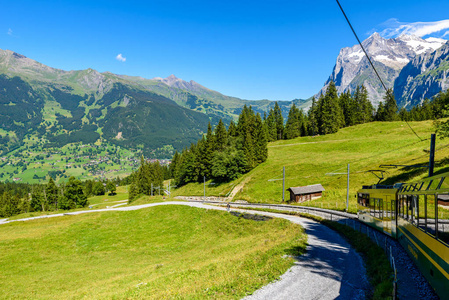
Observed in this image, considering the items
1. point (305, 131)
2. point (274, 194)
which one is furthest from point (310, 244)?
point (305, 131)

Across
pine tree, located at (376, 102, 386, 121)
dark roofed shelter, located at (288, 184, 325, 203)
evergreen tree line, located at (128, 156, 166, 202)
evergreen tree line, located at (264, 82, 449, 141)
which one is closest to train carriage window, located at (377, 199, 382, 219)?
dark roofed shelter, located at (288, 184, 325, 203)

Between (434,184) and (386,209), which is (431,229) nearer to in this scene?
(434,184)

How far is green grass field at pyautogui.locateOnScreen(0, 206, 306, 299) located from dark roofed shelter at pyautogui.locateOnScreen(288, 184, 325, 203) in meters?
20.8

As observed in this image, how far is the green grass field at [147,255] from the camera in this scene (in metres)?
14.9

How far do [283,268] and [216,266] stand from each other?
4964 mm

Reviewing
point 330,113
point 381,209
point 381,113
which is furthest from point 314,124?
point 381,209

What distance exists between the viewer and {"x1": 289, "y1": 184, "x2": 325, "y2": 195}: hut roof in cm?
5725

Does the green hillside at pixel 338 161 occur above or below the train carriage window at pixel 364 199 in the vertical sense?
above

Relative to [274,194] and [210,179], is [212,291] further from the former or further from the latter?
[210,179]

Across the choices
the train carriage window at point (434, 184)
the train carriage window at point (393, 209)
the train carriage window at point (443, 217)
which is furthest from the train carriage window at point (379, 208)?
the train carriage window at point (443, 217)

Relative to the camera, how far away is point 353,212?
4147 cm

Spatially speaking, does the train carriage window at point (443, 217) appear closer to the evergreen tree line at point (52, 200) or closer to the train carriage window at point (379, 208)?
the train carriage window at point (379, 208)

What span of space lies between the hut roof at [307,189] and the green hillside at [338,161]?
81.5 inches

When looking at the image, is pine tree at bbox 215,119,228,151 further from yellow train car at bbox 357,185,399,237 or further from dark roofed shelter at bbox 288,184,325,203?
yellow train car at bbox 357,185,399,237
